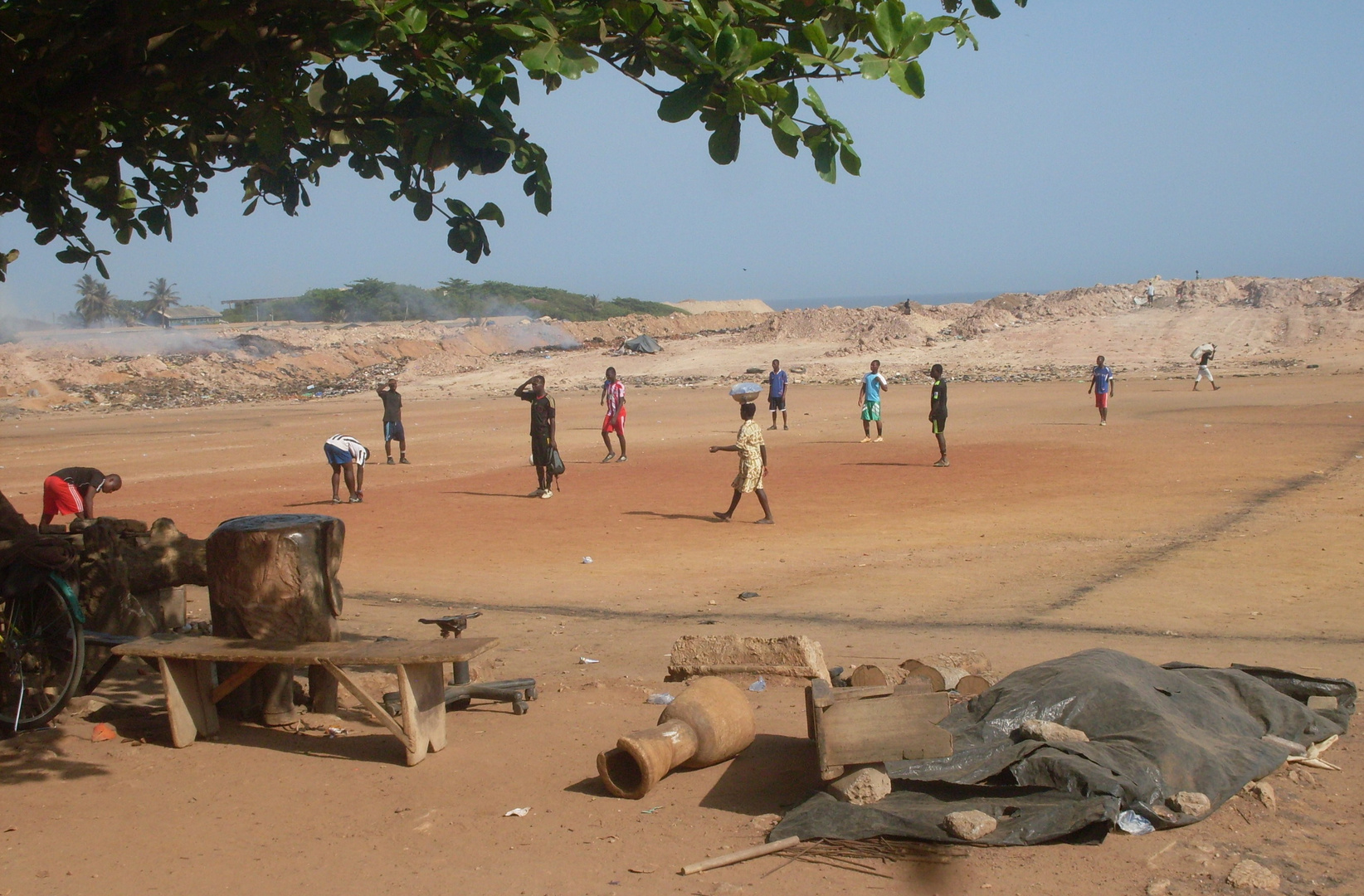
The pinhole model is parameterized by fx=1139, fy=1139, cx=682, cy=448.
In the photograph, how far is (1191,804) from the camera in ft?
14.9

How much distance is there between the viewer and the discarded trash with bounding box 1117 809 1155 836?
4.45 meters

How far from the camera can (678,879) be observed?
14.1 ft

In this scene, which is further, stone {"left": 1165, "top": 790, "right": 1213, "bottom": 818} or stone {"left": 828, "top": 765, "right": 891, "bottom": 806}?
stone {"left": 828, "top": 765, "right": 891, "bottom": 806}

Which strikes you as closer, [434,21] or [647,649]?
[434,21]

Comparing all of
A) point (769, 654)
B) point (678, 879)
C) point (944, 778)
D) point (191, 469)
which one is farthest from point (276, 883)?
point (191, 469)

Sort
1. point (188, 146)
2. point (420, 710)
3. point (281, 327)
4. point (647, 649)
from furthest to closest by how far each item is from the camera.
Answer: point (281, 327)
point (647, 649)
point (188, 146)
point (420, 710)

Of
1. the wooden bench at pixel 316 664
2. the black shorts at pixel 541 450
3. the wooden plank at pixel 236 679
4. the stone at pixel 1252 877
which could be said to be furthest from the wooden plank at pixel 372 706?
the black shorts at pixel 541 450

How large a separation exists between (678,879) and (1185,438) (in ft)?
65.5

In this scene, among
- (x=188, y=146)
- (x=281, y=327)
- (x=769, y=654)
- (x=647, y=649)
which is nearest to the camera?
(x=188, y=146)

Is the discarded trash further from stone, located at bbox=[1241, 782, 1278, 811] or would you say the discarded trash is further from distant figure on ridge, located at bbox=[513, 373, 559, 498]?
distant figure on ridge, located at bbox=[513, 373, 559, 498]

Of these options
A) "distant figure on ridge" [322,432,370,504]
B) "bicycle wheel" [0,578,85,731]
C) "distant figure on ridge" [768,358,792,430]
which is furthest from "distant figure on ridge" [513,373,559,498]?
"distant figure on ridge" [768,358,792,430]

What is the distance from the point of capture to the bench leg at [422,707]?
5461 millimetres

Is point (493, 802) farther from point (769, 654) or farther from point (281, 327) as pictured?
point (281, 327)

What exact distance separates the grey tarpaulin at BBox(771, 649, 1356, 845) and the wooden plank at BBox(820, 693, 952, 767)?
0.32ft
